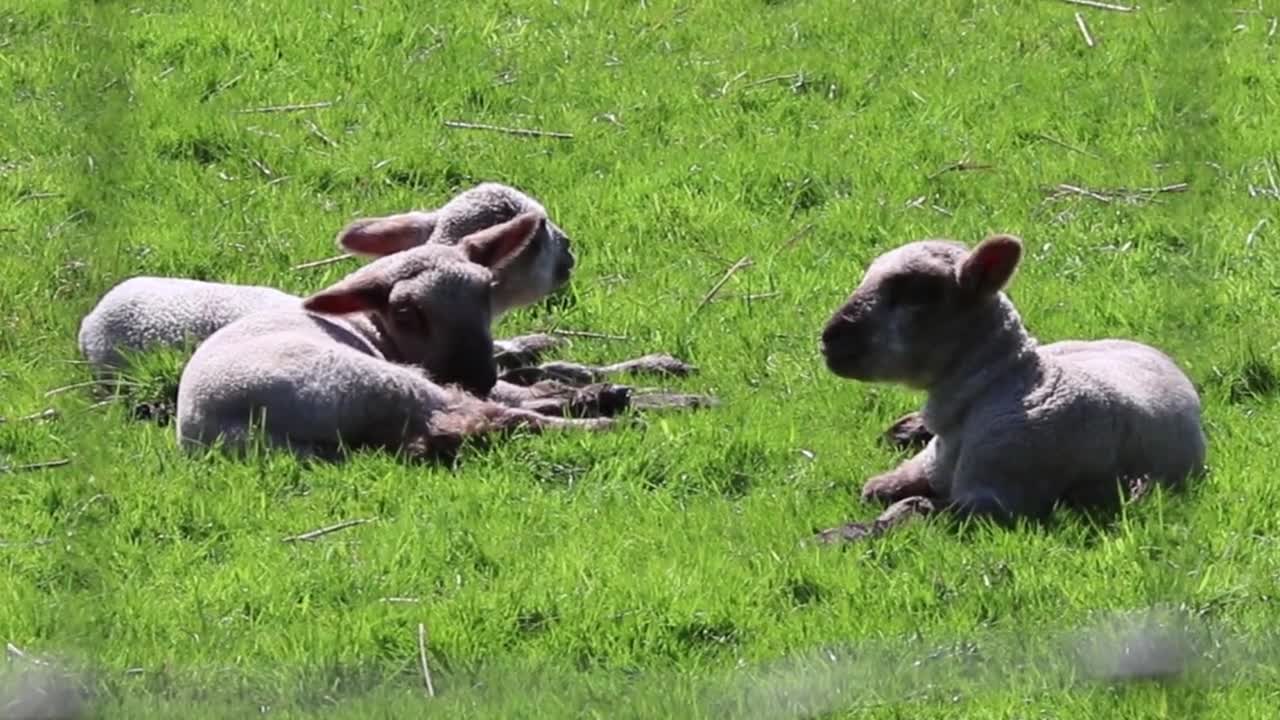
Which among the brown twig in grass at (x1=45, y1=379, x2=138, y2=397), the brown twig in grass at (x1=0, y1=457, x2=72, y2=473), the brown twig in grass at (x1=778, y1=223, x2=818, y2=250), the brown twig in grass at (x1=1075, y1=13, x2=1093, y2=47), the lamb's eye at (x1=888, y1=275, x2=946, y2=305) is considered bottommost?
the brown twig in grass at (x1=778, y1=223, x2=818, y2=250)

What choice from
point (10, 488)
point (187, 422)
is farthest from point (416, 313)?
point (10, 488)

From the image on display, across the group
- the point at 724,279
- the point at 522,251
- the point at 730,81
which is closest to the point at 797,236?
the point at 724,279

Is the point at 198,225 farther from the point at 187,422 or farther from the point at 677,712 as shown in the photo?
the point at 677,712

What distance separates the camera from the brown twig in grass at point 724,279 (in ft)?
26.7

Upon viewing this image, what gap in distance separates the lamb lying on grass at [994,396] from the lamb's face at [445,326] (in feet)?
4.63

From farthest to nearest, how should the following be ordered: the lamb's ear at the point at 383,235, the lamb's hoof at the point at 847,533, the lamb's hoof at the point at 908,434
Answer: the lamb's ear at the point at 383,235
the lamb's hoof at the point at 908,434
the lamb's hoof at the point at 847,533

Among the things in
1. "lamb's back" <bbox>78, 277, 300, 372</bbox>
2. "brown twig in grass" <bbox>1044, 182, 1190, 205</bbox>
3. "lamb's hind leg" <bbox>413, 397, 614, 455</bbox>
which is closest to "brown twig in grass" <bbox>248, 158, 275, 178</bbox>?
"lamb's back" <bbox>78, 277, 300, 372</bbox>

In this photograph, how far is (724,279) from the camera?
834 cm

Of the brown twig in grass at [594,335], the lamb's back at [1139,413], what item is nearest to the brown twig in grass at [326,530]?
the lamb's back at [1139,413]

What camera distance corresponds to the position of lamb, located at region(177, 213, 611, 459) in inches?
269

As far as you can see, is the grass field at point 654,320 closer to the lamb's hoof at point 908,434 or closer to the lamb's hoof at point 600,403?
the lamb's hoof at point 908,434

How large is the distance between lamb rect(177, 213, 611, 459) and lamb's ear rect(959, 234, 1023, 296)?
1281mm

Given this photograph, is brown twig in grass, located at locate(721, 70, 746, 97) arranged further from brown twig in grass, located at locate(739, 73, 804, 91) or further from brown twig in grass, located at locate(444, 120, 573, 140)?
brown twig in grass, located at locate(444, 120, 573, 140)

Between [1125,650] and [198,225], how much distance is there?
474cm
